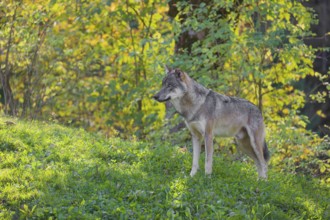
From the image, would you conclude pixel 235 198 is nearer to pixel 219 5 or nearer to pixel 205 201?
pixel 205 201

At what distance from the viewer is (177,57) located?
12719mm

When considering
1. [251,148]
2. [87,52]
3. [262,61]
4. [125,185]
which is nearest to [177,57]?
[262,61]

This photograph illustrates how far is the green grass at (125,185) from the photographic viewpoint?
672cm

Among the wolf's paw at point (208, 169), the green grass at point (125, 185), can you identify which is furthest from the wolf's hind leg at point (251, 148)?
the wolf's paw at point (208, 169)

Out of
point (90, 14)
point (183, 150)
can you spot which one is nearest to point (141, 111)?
point (90, 14)

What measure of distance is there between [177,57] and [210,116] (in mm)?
3963

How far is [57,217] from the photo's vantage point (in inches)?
249

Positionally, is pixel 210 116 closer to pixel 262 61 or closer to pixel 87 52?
pixel 262 61

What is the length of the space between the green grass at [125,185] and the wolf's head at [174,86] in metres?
1.12

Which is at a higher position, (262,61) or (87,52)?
(87,52)

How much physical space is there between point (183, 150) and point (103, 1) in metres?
5.36

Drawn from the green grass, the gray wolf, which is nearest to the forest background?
the gray wolf

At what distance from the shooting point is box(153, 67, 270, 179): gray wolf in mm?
8828

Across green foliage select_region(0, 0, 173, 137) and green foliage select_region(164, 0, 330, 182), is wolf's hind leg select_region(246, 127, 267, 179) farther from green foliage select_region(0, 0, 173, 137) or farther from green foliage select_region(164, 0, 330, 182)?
green foliage select_region(0, 0, 173, 137)
